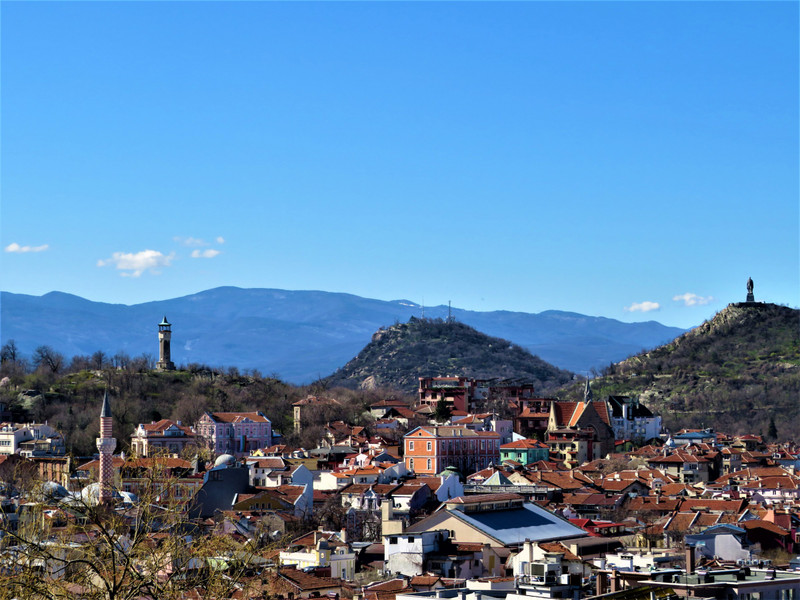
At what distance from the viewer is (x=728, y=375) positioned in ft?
324

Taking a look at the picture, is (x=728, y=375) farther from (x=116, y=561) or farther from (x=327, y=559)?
(x=116, y=561)

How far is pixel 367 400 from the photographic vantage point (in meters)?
90.7

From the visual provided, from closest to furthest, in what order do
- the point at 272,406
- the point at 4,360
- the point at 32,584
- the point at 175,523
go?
1. the point at 32,584
2. the point at 175,523
3. the point at 272,406
4. the point at 4,360

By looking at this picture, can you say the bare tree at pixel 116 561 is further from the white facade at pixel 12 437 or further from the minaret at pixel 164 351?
the minaret at pixel 164 351

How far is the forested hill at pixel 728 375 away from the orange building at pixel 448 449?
2368 cm

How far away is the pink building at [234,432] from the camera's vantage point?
73312 millimetres

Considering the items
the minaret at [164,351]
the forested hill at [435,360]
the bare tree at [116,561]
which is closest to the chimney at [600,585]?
the bare tree at [116,561]

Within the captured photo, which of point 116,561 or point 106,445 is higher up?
point 106,445

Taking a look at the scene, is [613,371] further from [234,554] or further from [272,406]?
[234,554]

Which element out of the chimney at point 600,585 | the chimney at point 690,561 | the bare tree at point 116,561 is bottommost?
the chimney at point 600,585

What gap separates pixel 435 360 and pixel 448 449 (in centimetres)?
6977

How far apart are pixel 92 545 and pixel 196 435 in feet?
197

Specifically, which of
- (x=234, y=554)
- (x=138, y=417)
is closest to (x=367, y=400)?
(x=138, y=417)

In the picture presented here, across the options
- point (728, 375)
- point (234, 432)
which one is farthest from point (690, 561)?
point (728, 375)
